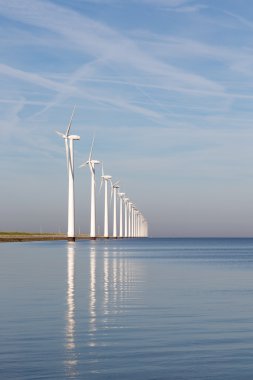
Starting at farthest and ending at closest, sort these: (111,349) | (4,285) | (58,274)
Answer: (58,274) < (4,285) < (111,349)

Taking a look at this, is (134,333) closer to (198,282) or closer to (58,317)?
(58,317)

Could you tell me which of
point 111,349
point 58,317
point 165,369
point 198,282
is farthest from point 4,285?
point 165,369

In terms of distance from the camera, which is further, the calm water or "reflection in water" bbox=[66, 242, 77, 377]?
"reflection in water" bbox=[66, 242, 77, 377]

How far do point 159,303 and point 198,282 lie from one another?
17.5m

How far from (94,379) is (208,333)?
8.66 m

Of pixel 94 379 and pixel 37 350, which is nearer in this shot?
pixel 94 379

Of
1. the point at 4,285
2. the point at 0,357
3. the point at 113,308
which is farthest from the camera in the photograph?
the point at 4,285

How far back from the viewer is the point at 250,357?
69.6 feet

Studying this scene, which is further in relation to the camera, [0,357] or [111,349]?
[111,349]

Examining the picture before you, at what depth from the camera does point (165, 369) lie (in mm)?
19391

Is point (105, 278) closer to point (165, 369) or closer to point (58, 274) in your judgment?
point (58, 274)

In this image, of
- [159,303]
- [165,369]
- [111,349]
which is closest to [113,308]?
[159,303]

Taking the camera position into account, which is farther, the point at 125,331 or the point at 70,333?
the point at 125,331

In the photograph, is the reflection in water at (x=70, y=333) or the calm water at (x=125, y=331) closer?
the calm water at (x=125, y=331)
